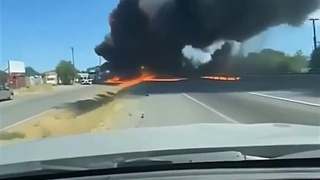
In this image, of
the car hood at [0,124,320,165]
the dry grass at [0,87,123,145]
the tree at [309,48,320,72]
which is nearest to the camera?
the car hood at [0,124,320,165]

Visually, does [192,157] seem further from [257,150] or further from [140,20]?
[140,20]

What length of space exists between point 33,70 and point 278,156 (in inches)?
83.6

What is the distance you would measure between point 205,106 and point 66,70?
1614 mm

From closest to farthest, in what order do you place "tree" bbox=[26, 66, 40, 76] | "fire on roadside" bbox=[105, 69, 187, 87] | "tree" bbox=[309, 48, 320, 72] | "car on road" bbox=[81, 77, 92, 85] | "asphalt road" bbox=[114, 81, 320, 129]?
"tree" bbox=[26, 66, 40, 76]
"car on road" bbox=[81, 77, 92, 85]
"fire on roadside" bbox=[105, 69, 187, 87]
"asphalt road" bbox=[114, 81, 320, 129]
"tree" bbox=[309, 48, 320, 72]

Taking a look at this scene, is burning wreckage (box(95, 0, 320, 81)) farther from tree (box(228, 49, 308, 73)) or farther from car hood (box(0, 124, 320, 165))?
car hood (box(0, 124, 320, 165))

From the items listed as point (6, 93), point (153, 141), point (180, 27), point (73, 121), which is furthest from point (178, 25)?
point (153, 141)

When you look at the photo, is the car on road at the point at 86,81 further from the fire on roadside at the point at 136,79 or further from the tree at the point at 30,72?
the tree at the point at 30,72

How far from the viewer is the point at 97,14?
4469 millimetres

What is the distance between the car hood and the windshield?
68 mm

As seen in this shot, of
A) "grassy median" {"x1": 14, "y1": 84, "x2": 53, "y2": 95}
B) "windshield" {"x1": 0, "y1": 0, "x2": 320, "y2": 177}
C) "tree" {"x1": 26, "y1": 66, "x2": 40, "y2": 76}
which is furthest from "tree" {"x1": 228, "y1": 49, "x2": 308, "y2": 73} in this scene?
"tree" {"x1": 26, "y1": 66, "x2": 40, "y2": 76}

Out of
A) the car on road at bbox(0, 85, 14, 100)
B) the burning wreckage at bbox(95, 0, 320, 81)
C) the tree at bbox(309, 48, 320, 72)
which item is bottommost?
the car on road at bbox(0, 85, 14, 100)

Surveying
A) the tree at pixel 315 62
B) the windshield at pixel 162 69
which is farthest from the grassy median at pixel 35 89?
the tree at pixel 315 62

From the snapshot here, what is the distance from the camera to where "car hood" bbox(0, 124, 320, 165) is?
11.2 ft

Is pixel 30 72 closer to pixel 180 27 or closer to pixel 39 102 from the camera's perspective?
pixel 39 102
